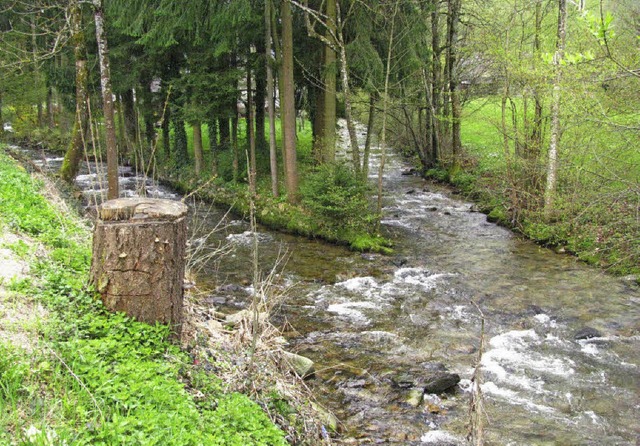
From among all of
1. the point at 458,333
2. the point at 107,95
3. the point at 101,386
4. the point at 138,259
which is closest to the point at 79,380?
the point at 101,386

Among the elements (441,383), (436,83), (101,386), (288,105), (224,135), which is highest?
(436,83)

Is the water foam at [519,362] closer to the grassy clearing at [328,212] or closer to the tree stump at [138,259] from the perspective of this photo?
the tree stump at [138,259]

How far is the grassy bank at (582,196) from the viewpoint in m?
9.41

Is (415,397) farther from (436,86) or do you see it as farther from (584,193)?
(436,86)

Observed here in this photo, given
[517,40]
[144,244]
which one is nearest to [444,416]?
[144,244]

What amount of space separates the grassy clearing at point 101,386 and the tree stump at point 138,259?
0.15 metres

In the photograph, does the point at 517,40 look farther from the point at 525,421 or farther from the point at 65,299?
the point at 65,299

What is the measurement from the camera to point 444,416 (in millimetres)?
6074

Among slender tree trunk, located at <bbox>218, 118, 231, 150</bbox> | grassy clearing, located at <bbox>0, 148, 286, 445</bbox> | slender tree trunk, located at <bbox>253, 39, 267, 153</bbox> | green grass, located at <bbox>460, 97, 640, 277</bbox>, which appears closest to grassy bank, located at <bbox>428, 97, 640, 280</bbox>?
green grass, located at <bbox>460, 97, 640, 277</bbox>

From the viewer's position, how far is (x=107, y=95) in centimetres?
1134

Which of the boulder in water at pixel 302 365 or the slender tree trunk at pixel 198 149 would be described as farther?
the slender tree trunk at pixel 198 149

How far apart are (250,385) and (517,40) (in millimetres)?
14819

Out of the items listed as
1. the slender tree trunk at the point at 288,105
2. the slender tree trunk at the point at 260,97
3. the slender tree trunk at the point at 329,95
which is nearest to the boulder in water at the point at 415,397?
the slender tree trunk at the point at 329,95

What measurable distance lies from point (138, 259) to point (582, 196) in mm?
11155
